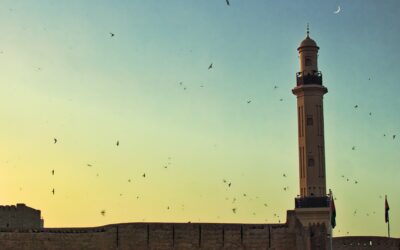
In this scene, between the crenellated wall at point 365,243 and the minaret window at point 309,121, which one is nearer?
the minaret window at point 309,121

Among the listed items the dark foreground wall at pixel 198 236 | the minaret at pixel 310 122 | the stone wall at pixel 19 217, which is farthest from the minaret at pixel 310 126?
the stone wall at pixel 19 217

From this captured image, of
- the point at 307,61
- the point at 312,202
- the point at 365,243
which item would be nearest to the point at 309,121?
the point at 307,61

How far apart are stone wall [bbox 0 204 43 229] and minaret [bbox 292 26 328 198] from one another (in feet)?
50.3

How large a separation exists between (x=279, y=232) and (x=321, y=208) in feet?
32.9

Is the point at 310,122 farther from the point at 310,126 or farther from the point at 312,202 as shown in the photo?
the point at 312,202

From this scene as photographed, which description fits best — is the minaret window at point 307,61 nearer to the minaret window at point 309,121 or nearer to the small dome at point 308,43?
the small dome at point 308,43

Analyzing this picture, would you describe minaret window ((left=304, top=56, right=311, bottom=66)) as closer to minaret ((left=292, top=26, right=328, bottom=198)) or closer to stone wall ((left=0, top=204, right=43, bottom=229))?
minaret ((left=292, top=26, right=328, bottom=198))

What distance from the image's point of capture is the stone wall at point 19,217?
149ft

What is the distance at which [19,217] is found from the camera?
46.3m

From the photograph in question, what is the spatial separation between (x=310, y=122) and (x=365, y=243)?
10528mm

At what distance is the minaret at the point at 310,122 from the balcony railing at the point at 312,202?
56cm

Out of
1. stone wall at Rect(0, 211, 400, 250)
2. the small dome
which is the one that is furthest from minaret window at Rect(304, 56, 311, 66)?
stone wall at Rect(0, 211, 400, 250)

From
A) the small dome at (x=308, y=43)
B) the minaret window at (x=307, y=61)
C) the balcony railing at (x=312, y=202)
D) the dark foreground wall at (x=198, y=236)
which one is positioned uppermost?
the small dome at (x=308, y=43)

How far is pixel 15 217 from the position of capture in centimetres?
4606
